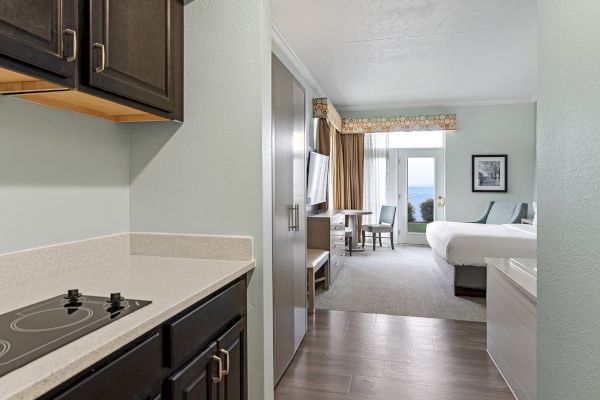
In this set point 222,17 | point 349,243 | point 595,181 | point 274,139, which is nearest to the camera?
point 595,181

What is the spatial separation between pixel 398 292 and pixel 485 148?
13.0 ft

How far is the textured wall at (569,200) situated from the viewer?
1.04m

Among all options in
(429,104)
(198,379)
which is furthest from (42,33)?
(429,104)

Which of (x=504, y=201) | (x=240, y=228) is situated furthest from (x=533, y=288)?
(x=504, y=201)

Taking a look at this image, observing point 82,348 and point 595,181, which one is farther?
point 595,181

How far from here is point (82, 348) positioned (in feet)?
2.39

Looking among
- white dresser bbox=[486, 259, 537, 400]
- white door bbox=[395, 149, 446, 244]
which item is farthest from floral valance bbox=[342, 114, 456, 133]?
white dresser bbox=[486, 259, 537, 400]

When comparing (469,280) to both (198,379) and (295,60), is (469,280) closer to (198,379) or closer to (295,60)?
(295,60)

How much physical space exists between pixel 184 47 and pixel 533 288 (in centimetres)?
209

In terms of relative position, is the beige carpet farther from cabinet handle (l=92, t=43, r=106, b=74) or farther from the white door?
cabinet handle (l=92, t=43, r=106, b=74)

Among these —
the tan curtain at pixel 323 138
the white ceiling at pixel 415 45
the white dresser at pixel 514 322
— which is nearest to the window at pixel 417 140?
the white ceiling at pixel 415 45

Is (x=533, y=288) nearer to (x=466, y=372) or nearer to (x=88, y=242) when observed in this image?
(x=466, y=372)

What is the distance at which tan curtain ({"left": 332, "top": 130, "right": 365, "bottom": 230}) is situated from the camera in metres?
7.23

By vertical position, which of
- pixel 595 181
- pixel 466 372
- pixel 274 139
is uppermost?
pixel 274 139
